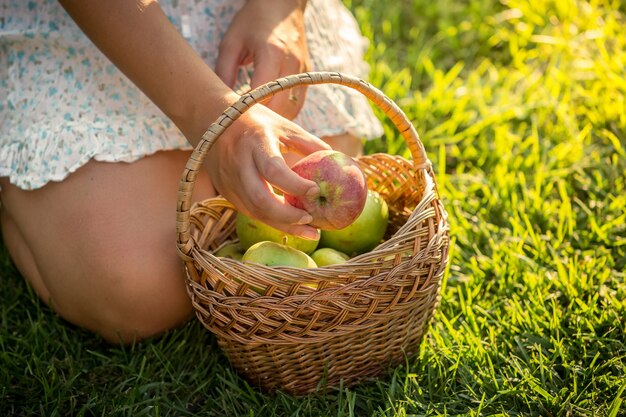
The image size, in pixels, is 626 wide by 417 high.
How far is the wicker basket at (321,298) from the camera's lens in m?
1.15

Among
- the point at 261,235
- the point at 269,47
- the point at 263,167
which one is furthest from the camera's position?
the point at 269,47

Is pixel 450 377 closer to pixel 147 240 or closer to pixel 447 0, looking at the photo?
pixel 147 240

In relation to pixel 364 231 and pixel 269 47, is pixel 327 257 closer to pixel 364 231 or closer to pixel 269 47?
pixel 364 231

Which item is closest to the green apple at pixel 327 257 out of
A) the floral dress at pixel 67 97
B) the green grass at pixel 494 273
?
the green grass at pixel 494 273

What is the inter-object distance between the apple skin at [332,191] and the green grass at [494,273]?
0.33m

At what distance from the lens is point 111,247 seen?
4.71 feet

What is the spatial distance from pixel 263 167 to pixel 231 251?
1.07ft

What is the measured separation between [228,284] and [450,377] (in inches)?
18.6

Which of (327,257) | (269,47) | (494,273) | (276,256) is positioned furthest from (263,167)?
(494,273)

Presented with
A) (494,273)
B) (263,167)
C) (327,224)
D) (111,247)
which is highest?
(263,167)

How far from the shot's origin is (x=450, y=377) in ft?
4.37

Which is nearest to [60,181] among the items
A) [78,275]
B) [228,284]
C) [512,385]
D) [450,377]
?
[78,275]

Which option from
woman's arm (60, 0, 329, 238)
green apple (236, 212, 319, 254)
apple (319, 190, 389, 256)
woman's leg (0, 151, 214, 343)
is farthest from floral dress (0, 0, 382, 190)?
apple (319, 190, 389, 256)

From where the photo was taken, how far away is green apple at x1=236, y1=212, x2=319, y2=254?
1340 mm
